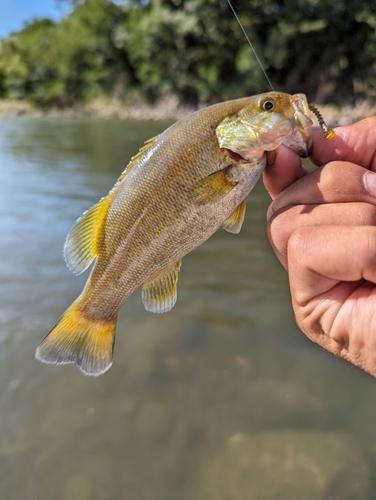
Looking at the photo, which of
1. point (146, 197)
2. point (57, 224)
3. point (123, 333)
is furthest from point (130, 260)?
point (57, 224)

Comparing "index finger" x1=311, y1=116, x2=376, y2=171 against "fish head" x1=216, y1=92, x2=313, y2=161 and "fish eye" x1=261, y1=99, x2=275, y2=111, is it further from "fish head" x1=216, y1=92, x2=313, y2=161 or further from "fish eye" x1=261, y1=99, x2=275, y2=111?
"fish eye" x1=261, y1=99, x2=275, y2=111

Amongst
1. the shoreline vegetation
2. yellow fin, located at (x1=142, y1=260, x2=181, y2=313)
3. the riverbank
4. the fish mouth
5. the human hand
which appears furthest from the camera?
the shoreline vegetation

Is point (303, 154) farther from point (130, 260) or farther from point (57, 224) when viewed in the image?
Answer: point (57, 224)

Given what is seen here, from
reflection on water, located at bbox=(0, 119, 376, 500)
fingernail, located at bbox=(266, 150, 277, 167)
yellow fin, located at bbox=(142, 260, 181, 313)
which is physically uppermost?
fingernail, located at bbox=(266, 150, 277, 167)

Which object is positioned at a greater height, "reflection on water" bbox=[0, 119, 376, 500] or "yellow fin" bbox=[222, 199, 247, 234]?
"yellow fin" bbox=[222, 199, 247, 234]

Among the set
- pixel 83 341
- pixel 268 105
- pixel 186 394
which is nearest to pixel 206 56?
pixel 186 394

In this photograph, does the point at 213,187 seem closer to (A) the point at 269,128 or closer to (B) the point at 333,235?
(A) the point at 269,128

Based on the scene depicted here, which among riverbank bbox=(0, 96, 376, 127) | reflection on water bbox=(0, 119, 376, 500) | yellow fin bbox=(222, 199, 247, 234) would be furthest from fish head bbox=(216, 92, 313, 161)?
riverbank bbox=(0, 96, 376, 127)
